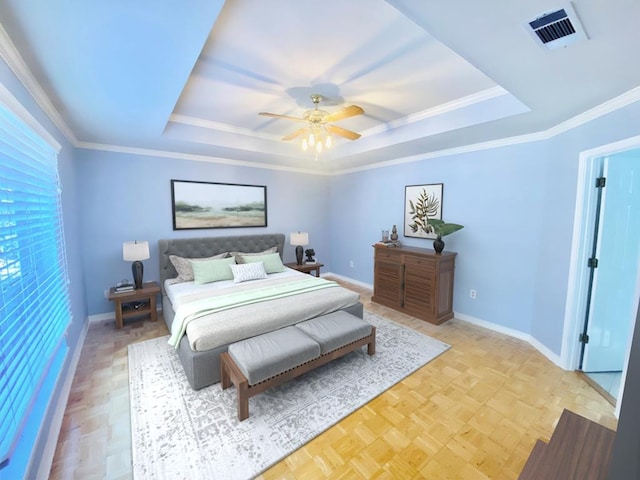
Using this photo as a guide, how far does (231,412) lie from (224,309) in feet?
3.04

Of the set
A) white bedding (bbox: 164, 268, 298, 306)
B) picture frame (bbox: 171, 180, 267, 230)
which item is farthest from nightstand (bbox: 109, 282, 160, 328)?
picture frame (bbox: 171, 180, 267, 230)

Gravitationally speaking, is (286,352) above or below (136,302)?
above

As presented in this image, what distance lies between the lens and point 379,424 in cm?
192

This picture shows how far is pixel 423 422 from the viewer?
1.94 meters

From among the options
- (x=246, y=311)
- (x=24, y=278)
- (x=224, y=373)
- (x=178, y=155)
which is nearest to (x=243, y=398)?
(x=224, y=373)

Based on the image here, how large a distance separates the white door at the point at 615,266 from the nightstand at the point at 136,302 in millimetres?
4796

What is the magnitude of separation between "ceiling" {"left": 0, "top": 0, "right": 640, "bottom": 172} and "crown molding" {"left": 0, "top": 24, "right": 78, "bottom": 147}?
19 mm

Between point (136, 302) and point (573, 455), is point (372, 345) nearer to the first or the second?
point (573, 455)

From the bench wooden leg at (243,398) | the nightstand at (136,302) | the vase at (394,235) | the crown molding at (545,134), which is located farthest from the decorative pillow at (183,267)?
the crown molding at (545,134)

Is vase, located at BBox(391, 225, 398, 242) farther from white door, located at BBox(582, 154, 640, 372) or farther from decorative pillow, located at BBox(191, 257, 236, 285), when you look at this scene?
decorative pillow, located at BBox(191, 257, 236, 285)

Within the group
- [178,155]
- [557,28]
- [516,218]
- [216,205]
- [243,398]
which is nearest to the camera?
[557,28]

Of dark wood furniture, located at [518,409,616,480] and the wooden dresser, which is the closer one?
dark wood furniture, located at [518,409,616,480]

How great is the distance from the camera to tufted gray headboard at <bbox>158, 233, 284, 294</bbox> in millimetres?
3869

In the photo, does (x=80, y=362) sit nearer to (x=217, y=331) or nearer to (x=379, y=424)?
(x=217, y=331)
